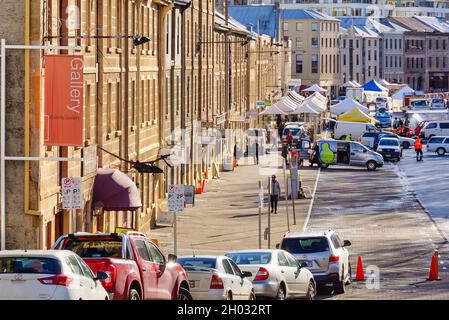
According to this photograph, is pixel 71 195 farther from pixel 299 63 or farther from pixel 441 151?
pixel 299 63

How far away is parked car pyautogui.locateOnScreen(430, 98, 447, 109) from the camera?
152 metres

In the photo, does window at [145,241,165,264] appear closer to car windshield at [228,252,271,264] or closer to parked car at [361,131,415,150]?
car windshield at [228,252,271,264]

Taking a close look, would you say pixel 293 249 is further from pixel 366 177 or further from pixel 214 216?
pixel 366 177

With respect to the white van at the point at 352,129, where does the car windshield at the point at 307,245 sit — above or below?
below

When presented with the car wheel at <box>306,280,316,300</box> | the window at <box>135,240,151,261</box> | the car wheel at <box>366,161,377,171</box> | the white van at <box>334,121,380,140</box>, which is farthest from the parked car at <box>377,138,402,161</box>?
the window at <box>135,240,151,261</box>

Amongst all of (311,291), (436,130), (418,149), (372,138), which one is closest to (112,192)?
(311,291)

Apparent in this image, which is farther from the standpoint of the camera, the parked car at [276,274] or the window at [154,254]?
the parked car at [276,274]

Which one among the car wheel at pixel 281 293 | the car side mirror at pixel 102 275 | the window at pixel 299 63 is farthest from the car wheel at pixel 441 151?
the window at pixel 299 63

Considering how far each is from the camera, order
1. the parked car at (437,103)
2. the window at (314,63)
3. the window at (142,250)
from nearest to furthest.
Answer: the window at (142,250) → the parked car at (437,103) → the window at (314,63)

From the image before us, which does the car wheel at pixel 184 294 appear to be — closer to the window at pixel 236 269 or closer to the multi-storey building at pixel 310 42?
the window at pixel 236 269

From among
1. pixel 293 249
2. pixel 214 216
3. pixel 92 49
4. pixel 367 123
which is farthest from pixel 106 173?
pixel 367 123

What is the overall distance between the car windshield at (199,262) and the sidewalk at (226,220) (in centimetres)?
1363

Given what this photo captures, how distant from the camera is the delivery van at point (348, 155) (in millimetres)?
81438

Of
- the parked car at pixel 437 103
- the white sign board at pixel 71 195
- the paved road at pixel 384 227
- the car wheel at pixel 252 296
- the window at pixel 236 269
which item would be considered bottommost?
the paved road at pixel 384 227
